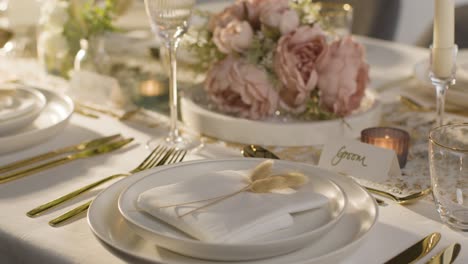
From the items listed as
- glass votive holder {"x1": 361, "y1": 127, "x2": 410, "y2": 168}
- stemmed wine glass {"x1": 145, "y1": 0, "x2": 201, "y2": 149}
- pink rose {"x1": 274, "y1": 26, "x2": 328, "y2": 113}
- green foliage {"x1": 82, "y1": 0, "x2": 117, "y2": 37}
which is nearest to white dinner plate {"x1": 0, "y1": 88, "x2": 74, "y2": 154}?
stemmed wine glass {"x1": 145, "y1": 0, "x2": 201, "y2": 149}

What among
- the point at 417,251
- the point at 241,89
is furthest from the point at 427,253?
the point at 241,89

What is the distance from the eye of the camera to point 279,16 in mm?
1312

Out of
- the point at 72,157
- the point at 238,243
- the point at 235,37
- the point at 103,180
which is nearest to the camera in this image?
the point at 238,243

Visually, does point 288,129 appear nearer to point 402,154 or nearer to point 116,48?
point 402,154

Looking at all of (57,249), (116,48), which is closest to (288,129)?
(57,249)

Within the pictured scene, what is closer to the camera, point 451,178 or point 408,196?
point 451,178

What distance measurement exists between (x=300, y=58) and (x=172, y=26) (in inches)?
9.4

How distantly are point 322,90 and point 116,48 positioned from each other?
0.86 meters

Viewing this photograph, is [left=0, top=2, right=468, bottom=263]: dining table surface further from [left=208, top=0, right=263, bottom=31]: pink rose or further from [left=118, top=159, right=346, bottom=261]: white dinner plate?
[left=208, top=0, right=263, bottom=31]: pink rose

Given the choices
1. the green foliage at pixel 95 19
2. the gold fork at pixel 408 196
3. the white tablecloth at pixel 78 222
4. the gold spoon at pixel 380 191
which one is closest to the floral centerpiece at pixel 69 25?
the green foliage at pixel 95 19

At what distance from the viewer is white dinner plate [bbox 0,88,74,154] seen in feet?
4.03

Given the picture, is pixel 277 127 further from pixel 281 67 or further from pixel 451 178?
pixel 451 178

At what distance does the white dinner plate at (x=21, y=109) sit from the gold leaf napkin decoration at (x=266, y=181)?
52cm

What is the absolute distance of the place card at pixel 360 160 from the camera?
1.11m
